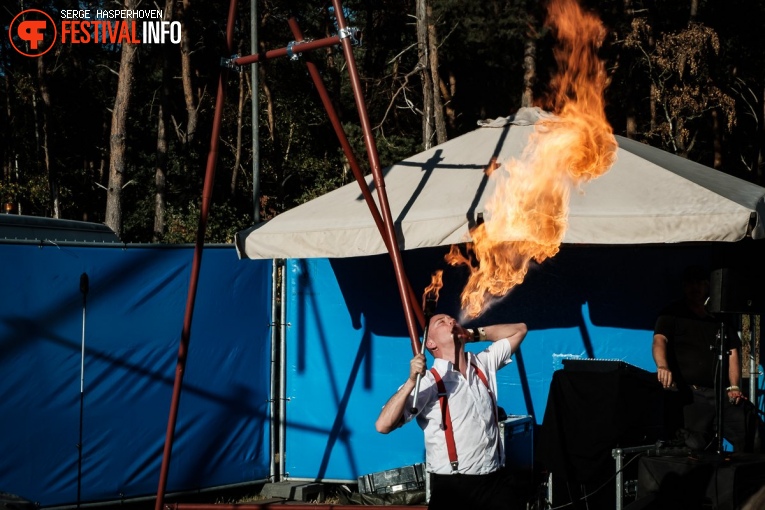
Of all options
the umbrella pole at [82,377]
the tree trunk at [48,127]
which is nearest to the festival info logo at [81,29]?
the tree trunk at [48,127]

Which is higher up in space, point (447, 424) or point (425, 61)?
point (425, 61)

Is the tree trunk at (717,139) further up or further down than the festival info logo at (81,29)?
further down

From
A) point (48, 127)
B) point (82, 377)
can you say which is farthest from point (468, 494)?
point (48, 127)

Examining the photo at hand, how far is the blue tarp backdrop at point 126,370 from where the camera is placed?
A: 7.72 meters

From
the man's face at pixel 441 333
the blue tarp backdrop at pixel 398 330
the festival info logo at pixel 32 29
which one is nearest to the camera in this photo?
the man's face at pixel 441 333

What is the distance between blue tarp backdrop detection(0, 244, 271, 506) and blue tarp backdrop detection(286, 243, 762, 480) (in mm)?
429

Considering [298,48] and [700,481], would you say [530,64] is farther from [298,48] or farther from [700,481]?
[700,481]

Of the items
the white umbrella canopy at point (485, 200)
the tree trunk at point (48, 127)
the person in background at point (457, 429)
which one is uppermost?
the tree trunk at point (48, 127)

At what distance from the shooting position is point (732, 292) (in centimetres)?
654

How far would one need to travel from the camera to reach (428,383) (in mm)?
5141

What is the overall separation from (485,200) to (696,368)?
217 cm

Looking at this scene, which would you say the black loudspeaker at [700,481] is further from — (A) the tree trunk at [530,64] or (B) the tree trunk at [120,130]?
(A) the tree trunk at [530,64]

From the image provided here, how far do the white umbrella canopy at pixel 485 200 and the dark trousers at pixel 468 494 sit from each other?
2665 mm

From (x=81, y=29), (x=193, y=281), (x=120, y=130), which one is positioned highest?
(x=81, y=29)
